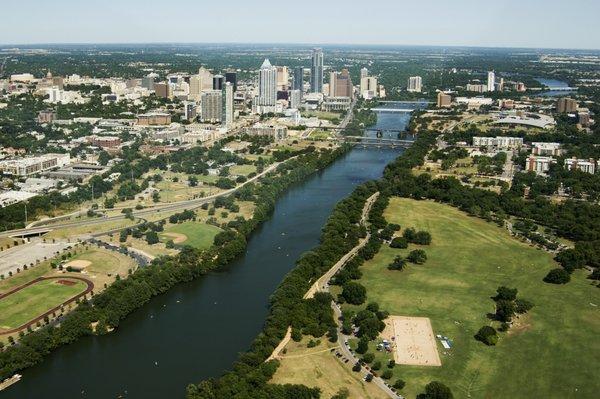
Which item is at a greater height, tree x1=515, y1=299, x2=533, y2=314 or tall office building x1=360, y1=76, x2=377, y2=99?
tall office building x1=360, y1=76, x2=377, y2=99

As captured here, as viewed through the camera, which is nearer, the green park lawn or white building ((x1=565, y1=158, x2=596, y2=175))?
the green park lawn

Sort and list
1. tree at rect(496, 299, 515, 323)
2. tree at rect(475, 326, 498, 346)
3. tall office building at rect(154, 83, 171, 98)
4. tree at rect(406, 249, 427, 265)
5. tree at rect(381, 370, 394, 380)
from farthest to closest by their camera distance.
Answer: tall office building at rect(154, 83, 171, 98) < tree at rect(406, 249, 427, 265) < tree at rect(496, 299, 515, 323) < tree at rect(475, 326, 498, 346) < tree at rect(381, 370, 394, 380)

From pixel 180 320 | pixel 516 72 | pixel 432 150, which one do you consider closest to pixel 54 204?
pixel 180 320

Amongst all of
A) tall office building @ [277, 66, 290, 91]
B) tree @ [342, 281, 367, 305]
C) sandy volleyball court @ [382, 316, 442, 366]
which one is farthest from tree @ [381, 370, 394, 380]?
Result: tall office building @ [277, 66, 290, 91]

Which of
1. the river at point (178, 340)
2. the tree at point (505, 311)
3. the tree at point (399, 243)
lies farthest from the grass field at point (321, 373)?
the tree at point (399, 243)

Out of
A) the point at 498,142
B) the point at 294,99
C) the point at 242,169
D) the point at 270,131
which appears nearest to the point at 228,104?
the point at 270,131

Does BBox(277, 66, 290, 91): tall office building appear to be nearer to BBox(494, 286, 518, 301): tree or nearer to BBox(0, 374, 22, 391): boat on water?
BBox(494, 286, 518, 301): tree
